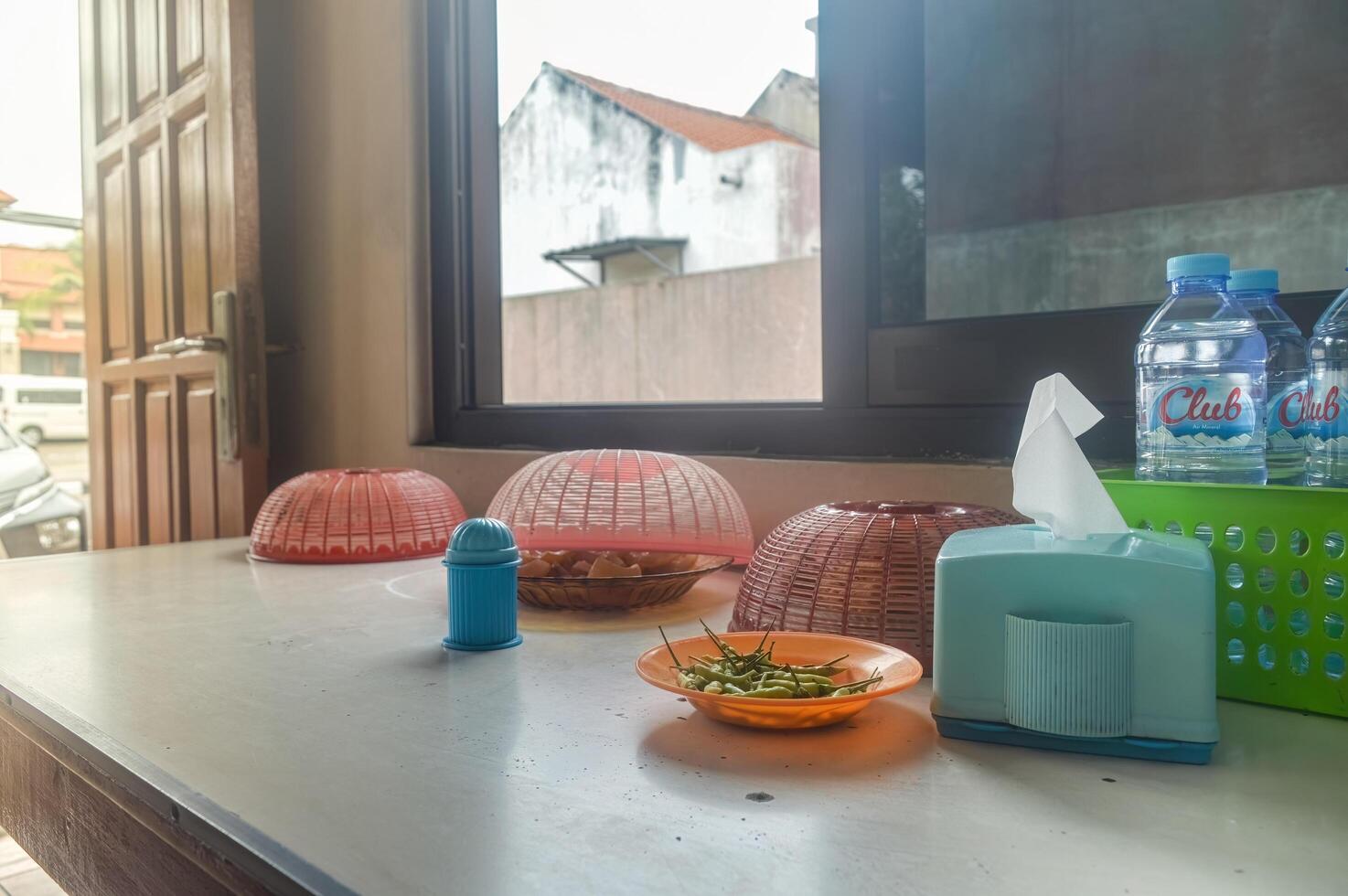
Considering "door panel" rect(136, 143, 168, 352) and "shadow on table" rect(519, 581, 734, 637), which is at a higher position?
"door panel" rect(136, 143, 168, 352)

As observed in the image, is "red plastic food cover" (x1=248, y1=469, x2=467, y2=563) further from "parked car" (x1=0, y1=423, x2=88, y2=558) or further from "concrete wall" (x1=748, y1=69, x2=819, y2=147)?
"concrete wall" (x1=748, y1=69, x2=819, y2=147)

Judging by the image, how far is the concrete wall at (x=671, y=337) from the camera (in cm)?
552

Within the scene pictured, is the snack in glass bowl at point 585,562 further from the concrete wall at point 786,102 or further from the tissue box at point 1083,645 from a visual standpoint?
the concrete wall at point 786,102

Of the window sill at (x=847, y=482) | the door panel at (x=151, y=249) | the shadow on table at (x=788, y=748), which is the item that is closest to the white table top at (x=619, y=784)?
the shadow on table at (x=788, y=748)

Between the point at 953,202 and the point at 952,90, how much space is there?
161 millimetres

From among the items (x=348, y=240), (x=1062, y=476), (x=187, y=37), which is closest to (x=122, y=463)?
(x=348, y=240)

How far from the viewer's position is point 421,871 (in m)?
0.49

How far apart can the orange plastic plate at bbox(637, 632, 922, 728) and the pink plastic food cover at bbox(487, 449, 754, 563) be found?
0.32 metres

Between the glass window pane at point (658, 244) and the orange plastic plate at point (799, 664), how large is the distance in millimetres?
4216

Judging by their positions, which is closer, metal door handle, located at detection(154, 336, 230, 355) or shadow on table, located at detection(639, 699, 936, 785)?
shadow on table, located at detection(639, 699, 936, 785)

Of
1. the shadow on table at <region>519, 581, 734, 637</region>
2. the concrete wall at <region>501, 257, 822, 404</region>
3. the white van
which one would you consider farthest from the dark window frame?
the white van

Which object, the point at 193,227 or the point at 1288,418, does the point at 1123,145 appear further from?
the point at 193,227

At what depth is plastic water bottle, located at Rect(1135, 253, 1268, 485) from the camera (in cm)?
75

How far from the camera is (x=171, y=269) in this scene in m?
2.38
